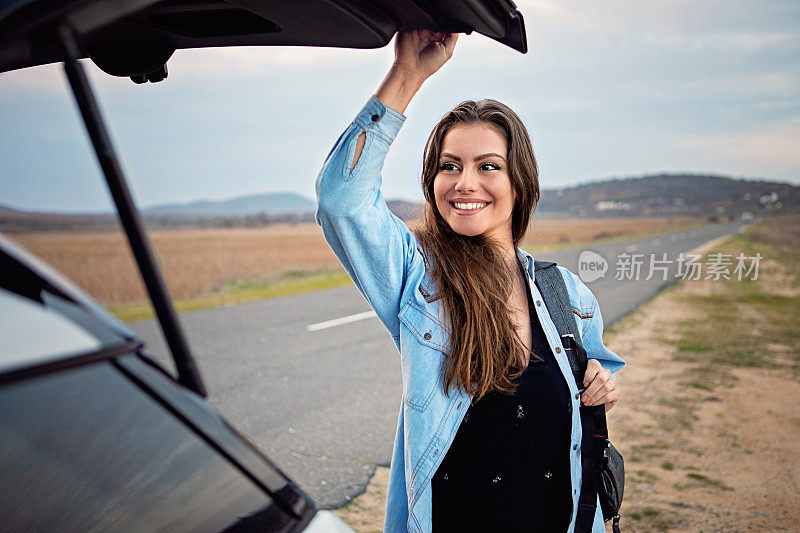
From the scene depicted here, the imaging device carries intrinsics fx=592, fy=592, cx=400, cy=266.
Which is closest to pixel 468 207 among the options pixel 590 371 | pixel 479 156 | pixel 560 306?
pixel 479 156

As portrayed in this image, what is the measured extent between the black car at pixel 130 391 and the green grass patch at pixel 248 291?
26.0ft

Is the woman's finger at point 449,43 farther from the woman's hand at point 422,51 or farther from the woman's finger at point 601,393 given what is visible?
the woman's finger at point 601,393

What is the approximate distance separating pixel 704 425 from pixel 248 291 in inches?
367

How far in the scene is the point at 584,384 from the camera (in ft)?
5.24

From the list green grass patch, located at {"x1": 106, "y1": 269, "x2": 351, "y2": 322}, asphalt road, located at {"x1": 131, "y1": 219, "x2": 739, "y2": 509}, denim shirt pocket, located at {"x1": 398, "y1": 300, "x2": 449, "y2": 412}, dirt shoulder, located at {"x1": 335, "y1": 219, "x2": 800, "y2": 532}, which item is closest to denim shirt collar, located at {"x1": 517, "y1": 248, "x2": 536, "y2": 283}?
denim shirt pocket, located at {"x1": 398, "y1": 300, "x2": 449, "y2": 412}

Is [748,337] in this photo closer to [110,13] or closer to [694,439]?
[694,439]

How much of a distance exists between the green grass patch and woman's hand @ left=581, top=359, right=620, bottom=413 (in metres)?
7.87

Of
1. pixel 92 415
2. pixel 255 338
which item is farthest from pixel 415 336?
pixel 255 338

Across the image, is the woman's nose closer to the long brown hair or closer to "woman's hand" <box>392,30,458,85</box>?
the long brown hair

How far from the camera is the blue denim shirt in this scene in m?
1.33

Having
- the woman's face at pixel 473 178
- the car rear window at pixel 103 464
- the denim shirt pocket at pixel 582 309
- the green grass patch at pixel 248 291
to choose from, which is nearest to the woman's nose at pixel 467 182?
the woman's face at pixel 473 178

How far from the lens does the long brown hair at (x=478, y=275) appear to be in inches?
57.1

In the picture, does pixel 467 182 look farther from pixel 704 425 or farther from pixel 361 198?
pixel 704 425

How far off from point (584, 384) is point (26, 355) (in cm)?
129
